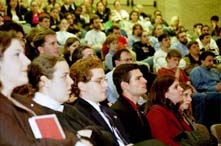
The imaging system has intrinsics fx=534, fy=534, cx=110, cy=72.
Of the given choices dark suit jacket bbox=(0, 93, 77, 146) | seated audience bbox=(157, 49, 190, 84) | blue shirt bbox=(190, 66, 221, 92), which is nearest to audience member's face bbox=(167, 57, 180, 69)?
seated audience bbox=(157, 49, 190, 84)

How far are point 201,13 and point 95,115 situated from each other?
36.1 feet

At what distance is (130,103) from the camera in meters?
3.93

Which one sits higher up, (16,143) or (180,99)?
(16,143)

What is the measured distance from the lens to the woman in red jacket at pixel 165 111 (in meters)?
4.07

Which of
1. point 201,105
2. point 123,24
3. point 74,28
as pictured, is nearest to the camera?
point 201,105

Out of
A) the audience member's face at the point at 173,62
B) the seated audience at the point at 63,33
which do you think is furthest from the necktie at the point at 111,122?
the seated audience at the point at 63,33

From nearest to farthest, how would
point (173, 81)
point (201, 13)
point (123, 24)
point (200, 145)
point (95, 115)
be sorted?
point (95, 115) → point (200, 145) → point (173, 81) → point (123, 24) → point (201, 13)

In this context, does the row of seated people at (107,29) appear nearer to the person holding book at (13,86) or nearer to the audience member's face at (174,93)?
the audience member's face at (174,93)

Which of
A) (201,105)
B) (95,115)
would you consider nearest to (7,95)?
(95,115)

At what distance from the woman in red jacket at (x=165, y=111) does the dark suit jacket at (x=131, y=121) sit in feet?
0.56

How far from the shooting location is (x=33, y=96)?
2.94 meters

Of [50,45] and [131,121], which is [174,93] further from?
[50,45]

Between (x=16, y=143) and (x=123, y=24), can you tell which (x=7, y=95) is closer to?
(x=16, y=143)

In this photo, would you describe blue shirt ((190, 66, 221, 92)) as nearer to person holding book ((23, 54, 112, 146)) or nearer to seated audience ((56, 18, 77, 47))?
seated audience ((56, 18, 77, 47))
